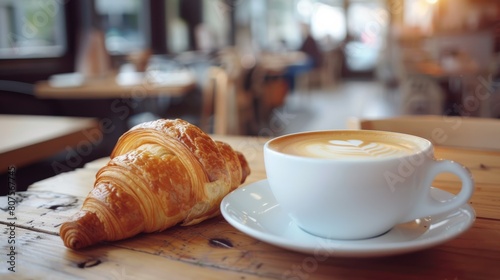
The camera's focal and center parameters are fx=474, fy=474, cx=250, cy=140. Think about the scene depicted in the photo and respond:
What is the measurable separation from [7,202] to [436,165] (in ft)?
2.19

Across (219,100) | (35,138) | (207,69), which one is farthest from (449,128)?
(207,69)

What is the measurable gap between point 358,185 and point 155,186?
0.81 ft

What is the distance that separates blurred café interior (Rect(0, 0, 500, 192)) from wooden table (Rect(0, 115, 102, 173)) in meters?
0.15

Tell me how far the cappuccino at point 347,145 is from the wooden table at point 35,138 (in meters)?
1.12

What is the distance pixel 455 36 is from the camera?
6051 millimetres

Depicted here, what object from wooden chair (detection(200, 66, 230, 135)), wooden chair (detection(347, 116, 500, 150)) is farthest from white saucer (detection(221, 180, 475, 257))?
wooden chair (detection(200, 66, 230, 135))

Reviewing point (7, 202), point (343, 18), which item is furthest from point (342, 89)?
point (7, 202)

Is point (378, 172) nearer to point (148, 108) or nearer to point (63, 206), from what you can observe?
point (63, 206)

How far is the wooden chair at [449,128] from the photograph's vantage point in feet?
4.26

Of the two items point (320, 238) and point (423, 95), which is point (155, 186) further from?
point (423, 95)

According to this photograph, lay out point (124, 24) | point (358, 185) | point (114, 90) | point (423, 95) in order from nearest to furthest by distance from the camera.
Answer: point (358, 185) < point (114, 90) < point (423, 95) < point (124, 24)

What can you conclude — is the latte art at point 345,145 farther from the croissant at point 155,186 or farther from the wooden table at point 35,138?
the wooden table at point 35,138

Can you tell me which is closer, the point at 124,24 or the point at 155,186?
the point at 155,186

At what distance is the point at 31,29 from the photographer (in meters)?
5.00
